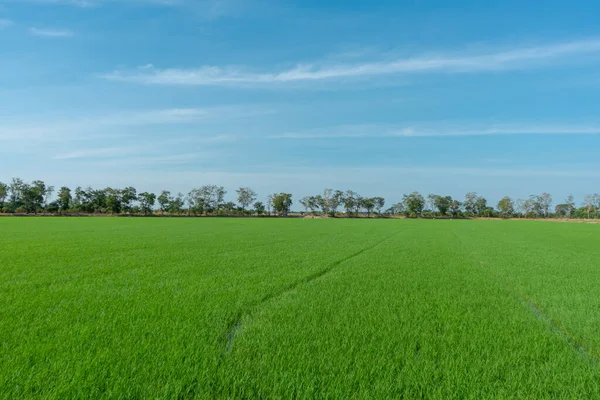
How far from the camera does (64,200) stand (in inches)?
3233

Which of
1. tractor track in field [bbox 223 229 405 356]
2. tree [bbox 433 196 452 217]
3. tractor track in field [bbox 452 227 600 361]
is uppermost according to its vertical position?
tree [bbox 433 196 452 217]

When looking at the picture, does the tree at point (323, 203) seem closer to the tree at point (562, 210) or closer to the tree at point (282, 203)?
the tree at point (282, 203)

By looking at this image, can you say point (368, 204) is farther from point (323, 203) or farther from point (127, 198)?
point (127, 198)

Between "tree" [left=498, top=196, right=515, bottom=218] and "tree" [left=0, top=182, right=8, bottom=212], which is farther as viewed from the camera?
"tree" [left=498, top=196, right=515, bottom=218]

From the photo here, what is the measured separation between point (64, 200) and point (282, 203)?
5367 centimetres

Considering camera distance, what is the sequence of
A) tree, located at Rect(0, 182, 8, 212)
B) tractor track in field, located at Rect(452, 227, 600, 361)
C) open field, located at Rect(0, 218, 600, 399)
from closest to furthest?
1. open field, located at Rect(0, 218, 600, 399)
2. tractor track in field, located at Rect(452, 227, 600, 361)
3. tree, located at Rect(0, 182, 8, 212)

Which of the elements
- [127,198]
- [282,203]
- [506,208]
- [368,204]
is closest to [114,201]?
[127,198]

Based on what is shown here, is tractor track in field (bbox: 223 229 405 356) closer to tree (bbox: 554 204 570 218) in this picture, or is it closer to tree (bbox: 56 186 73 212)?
tree (bbox: 56 186 73 212)

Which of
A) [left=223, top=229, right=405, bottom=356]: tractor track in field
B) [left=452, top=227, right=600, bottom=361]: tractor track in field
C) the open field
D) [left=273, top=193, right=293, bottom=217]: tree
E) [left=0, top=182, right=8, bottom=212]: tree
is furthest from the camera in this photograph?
[left=273, top=193, right=293, bottom=217]: tree

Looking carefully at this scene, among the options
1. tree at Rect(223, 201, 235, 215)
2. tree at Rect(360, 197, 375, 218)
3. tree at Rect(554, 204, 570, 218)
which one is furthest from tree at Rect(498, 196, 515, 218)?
tree at Rect(223, 201, 235, 215)

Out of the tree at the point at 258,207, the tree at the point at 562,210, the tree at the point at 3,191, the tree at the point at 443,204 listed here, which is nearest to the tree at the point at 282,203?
the tree at the point at 258,207

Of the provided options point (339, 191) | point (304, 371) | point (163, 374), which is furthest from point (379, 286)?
point (339, 191)

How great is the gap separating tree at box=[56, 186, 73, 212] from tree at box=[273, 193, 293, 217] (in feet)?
167

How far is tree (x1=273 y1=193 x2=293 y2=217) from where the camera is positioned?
103 meters
